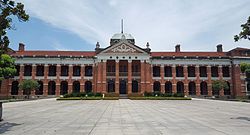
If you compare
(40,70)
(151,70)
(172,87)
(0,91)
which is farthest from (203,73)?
(0,91)

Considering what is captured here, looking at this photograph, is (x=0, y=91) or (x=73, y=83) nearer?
(x=0, y=91)

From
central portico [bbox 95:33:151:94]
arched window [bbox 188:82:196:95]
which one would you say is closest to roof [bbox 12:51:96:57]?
central portico [bbox 95:33:151:94]

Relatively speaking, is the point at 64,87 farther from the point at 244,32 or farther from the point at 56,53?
the point at 244,32

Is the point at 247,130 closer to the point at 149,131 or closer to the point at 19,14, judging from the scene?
the point at 149,131

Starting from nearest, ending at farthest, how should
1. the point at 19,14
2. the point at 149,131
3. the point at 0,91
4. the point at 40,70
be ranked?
1. the point at 149,131
2. the point at 19,14
3. the point at 0,91
4. the point at 40,70

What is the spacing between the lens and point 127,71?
170 feet

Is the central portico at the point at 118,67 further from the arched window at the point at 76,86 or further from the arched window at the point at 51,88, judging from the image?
the arched window at the point at 51,88

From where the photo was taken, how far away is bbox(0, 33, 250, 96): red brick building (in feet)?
165

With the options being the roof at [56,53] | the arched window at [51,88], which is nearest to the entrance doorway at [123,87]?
the roof at [56,53]

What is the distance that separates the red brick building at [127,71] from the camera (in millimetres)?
50219

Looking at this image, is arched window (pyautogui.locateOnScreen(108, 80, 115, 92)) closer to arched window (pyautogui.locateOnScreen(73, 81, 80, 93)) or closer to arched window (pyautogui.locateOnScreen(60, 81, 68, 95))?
A: arched window (pyautogui.locateOnScreen(73, 81, 80, 93))

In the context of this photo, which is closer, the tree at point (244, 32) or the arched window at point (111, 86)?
the tree at point (244, 32)

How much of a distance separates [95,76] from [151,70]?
39.8 ft

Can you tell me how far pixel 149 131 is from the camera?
355 inches
